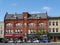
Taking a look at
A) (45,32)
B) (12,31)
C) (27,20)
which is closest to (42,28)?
(45,32)

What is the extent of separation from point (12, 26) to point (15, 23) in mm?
1789

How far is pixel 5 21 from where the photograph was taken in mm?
84188

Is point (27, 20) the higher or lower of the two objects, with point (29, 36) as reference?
higher

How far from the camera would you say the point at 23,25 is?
83625mm

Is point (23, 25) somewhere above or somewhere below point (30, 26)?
above

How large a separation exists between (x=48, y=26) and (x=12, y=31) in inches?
596

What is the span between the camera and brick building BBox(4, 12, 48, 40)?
82.4m

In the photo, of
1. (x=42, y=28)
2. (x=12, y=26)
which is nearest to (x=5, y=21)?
(x=12, y=26)

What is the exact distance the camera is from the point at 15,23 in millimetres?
84312

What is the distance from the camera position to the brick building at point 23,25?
8244 centimetres

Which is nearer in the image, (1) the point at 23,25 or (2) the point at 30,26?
(2) the point at 30,26

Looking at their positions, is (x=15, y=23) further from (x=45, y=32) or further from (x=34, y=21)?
(x=45, y=32)

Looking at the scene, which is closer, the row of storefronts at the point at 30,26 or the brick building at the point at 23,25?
the row of storefronts at the point at 30,26

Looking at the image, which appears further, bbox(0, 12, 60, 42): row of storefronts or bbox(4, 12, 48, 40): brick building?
bbox(4, 12, 48, 40): brick building
